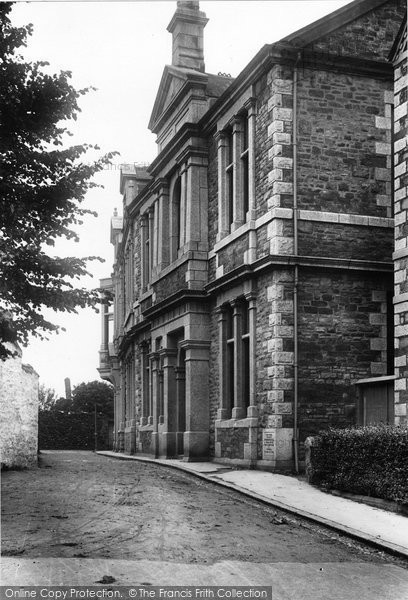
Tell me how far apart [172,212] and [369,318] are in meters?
8.88

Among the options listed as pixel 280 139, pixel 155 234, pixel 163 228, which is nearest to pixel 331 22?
pixel 280 139

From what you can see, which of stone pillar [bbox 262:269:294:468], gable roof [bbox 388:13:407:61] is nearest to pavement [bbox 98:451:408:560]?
stone pillar [bbox 262:269:294:468]

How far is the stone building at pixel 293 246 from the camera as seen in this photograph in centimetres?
1745

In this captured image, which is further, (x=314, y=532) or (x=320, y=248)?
(x=320, y=248)

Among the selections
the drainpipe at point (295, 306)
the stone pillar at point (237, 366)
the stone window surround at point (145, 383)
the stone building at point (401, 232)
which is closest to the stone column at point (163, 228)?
the stone window surround at point (145, 383)

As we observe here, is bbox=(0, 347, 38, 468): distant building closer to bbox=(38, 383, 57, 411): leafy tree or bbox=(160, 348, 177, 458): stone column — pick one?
bbox=(160, 348, 177, 458): stone column

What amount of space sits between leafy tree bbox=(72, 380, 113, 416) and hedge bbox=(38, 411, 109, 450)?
15237mm

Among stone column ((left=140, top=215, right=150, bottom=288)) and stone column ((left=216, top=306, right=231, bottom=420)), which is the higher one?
stone column ((left=140, top=215, right=150, bottom=288))

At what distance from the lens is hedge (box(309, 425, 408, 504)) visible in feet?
38.7

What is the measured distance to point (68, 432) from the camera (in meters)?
47.3

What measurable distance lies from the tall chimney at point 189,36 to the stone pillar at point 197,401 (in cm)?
888

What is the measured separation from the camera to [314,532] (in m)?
10.7

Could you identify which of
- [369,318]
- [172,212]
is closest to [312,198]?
[369,318]

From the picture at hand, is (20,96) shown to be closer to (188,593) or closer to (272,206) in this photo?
(272,206)
